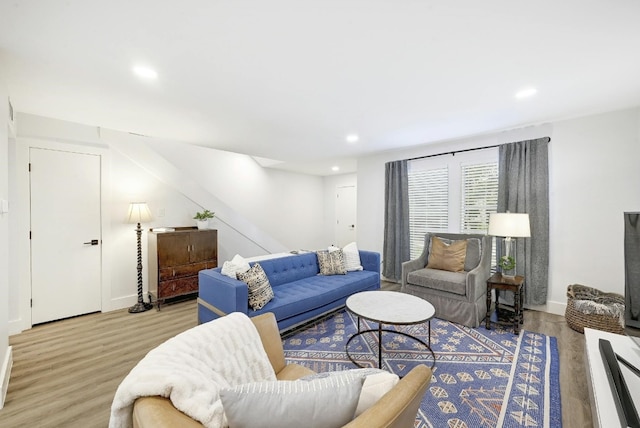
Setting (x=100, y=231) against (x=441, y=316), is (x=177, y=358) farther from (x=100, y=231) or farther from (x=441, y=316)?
(x=100, y=231)

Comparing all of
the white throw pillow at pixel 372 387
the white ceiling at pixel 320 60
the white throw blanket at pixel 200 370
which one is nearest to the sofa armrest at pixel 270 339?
the white throw blanket at pixel 200 370

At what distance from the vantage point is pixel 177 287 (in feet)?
12.5

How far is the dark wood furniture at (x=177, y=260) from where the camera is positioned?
144 inches

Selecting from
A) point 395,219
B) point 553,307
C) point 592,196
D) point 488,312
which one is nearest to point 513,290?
point 488,312

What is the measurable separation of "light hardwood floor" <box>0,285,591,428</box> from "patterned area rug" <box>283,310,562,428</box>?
15cm

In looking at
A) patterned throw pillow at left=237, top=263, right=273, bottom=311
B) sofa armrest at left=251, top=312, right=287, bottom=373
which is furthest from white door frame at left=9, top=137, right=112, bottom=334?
sofa armrest at left=251, top=312, right=287, bottom=373

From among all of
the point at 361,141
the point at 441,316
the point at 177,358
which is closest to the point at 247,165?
the point at 361,141

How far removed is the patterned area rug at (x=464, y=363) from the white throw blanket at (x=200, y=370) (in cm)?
117

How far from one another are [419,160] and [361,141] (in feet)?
3.81

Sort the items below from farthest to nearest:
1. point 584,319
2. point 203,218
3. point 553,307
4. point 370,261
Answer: point 203,218
point 370,261
point 553,307
point 584,319

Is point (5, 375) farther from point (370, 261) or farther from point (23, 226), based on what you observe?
point (370, 261)

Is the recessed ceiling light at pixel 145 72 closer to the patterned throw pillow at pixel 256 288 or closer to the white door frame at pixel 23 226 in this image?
the patterned throw pillow at pixel 256 288

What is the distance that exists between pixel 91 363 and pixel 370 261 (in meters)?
3.24

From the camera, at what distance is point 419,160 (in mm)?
4523
